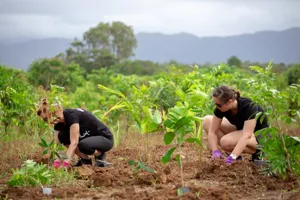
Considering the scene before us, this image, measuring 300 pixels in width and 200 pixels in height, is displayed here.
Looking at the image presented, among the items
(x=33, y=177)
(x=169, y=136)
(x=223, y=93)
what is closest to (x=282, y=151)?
(x=169, y=136)

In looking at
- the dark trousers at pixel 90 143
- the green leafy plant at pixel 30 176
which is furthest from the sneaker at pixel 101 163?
the green leafy plant at pixel 30 176

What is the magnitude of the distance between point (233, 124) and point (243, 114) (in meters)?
0.33

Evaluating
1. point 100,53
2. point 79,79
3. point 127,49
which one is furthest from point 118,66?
point 127,49

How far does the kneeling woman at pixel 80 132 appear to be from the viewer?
16.9 ft

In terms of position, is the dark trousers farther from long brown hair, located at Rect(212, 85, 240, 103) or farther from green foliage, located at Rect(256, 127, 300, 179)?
green foliage, located at Rect(256, 127, 300, 179)

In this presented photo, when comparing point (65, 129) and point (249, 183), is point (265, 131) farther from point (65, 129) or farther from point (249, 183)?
point (65, 129)

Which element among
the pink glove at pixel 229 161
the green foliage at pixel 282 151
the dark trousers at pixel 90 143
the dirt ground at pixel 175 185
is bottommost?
the dirt ground at pixel 175 185

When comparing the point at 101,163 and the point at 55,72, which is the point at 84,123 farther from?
the point at 55,72

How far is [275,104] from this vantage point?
3.98 meters

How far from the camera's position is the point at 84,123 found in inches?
217

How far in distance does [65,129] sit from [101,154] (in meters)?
0.53

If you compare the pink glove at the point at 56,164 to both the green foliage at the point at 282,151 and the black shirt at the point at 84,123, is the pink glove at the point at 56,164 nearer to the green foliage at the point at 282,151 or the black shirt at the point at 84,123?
the black shirt at the point at 84,123

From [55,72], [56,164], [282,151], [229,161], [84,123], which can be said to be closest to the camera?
[282,151]

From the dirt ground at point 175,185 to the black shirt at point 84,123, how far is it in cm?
45
